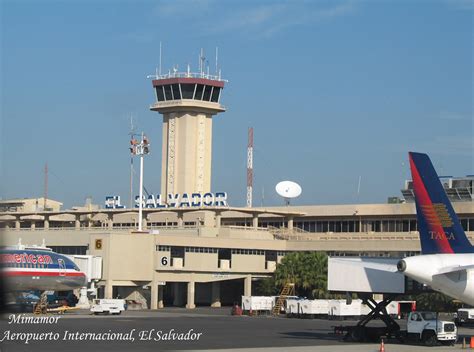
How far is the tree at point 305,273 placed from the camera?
9831 centimetres

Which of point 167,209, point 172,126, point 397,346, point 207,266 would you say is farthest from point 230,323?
point 172,126

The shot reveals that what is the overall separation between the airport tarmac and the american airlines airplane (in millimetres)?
3554

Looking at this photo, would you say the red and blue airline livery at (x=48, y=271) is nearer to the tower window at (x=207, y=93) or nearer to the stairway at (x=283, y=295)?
the stairway at (x=283, y=295)

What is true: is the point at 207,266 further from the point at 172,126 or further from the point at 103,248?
the point at 172,126

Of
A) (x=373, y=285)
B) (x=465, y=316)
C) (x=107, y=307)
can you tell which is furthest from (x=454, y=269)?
(x=107, y=307)

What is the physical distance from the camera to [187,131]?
133 m

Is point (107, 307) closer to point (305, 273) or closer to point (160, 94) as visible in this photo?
point (305, 273)

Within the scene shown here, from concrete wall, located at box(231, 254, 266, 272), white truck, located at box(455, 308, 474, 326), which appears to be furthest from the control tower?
white truck, located at box(455, 308, 474, 326)

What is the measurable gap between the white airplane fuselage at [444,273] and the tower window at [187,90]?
306 ft

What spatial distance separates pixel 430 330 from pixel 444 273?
5174 millimetres

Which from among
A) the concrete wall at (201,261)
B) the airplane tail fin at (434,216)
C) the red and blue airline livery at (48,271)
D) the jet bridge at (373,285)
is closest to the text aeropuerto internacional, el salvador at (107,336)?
the jet bridge at (373,285)

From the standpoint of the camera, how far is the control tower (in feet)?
435

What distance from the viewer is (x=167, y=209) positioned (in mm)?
113500

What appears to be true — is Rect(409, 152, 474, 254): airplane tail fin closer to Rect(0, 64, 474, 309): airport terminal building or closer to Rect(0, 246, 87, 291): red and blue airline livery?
Rect(0, 246, 87, 291): red and blue airline livery
